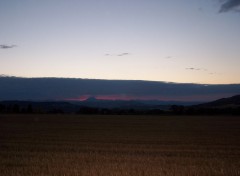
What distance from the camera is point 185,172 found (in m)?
14.5

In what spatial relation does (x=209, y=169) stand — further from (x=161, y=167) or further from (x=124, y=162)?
(x=124, y=162)

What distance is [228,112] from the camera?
124 metres

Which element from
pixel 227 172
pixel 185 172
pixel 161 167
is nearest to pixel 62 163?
pixel 161 167

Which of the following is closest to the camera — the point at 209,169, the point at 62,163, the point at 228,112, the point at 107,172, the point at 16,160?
the point at 107,172

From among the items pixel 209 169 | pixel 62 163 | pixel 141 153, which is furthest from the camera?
pixel 141 153

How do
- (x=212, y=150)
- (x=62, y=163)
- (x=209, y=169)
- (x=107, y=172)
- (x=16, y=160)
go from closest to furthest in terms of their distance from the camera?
1. (x=107, y=172)
2. (x=209, y=169)
3. (x=62, y=163)
4. (x=16, y=160)
5. (x=212, y=150)

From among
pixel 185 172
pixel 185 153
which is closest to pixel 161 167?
pixel 185 172

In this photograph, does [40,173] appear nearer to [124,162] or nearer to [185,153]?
[124,162]

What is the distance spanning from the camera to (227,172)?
14.8 meters

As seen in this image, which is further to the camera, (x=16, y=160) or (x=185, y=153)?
(x=185, y=153)

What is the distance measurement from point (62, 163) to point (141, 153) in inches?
218

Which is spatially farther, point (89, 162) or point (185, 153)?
point (185, 153)

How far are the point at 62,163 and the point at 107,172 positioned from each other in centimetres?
304

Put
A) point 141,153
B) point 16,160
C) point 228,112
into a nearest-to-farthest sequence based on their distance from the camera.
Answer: point 16,160
point 141,153
point 228,112
